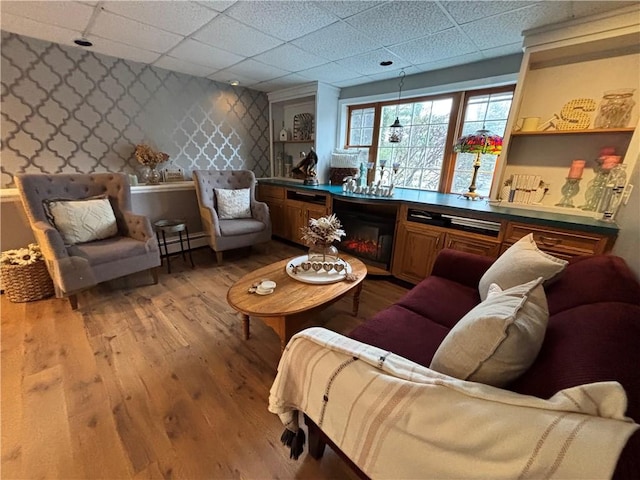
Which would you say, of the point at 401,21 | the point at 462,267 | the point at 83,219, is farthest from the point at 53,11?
the point at 462,267

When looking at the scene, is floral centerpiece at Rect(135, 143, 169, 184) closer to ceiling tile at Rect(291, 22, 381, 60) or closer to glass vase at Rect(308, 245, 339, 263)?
ceiling tile at Rect(291, 22, 381, 60)

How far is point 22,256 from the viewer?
2246 millimetres

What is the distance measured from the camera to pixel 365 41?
222cm

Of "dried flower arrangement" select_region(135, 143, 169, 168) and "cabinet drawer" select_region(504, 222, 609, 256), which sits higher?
"dried flower arrangement" select_region(135, 143, 169, 168)

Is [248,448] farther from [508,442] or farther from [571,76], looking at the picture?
[571,76]

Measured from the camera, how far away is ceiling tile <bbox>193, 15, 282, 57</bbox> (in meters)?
2.03

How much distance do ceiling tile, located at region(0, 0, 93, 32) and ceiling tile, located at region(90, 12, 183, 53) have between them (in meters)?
0.09

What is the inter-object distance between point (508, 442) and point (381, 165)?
2.91m

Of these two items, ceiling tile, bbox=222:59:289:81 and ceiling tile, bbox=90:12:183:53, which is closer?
ceiling tile, bbox=90:12:183:53

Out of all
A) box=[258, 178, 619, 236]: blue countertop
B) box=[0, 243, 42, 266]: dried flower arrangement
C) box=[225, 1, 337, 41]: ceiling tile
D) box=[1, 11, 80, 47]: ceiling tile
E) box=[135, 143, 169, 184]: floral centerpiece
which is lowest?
box=[0, 243, 42, 266]: dried flower arrangement

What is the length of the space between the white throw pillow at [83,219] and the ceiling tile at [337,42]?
2.30 metres

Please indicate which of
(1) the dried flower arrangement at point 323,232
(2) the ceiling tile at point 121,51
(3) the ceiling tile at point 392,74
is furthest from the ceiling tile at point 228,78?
(1) the dried flower arrangement at point 323,232

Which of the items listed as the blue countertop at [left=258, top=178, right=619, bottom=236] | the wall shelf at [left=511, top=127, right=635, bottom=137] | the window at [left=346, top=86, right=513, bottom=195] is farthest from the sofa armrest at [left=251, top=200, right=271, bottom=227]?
the wall shelf at [left=511, top=127, right=635, bottom=137]

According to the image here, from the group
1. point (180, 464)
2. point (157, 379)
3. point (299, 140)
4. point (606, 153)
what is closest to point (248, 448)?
point (180, 464)
